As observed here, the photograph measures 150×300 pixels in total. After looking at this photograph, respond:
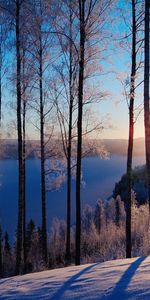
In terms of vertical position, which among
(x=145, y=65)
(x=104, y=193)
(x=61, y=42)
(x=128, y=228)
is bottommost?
(x=104, y=193)

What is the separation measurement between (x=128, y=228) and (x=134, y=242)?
3.15 meters

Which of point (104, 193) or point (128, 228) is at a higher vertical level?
point (128, 228)

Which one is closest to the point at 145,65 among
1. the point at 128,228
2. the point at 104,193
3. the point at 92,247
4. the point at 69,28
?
the point at 69,28

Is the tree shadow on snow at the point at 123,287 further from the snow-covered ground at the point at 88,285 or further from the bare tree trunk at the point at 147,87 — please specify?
the bare tree trunk at the point at 147,87

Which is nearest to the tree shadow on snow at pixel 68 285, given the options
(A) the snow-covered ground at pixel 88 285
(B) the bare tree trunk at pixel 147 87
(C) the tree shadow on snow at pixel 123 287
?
(A) the snow-covered ground at pixel 88 285

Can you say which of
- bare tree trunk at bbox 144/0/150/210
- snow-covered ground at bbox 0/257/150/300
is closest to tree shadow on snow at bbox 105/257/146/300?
snow-covered ground at bbox 0/257/150/300

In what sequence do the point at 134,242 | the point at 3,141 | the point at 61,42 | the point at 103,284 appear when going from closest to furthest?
1. the point at 103,284
2. the point at 61,42
3. the point at 134,242
4. the point at 3,141

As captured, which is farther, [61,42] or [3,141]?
[3,141]

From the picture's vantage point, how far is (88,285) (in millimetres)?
4465

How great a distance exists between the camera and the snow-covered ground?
4.04 metres

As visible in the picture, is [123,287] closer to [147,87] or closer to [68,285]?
[68,285]

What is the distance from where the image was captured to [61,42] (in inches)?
442

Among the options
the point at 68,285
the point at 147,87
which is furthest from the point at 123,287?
the point at 147,87

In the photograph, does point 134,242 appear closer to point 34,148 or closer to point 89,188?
point 34,148
